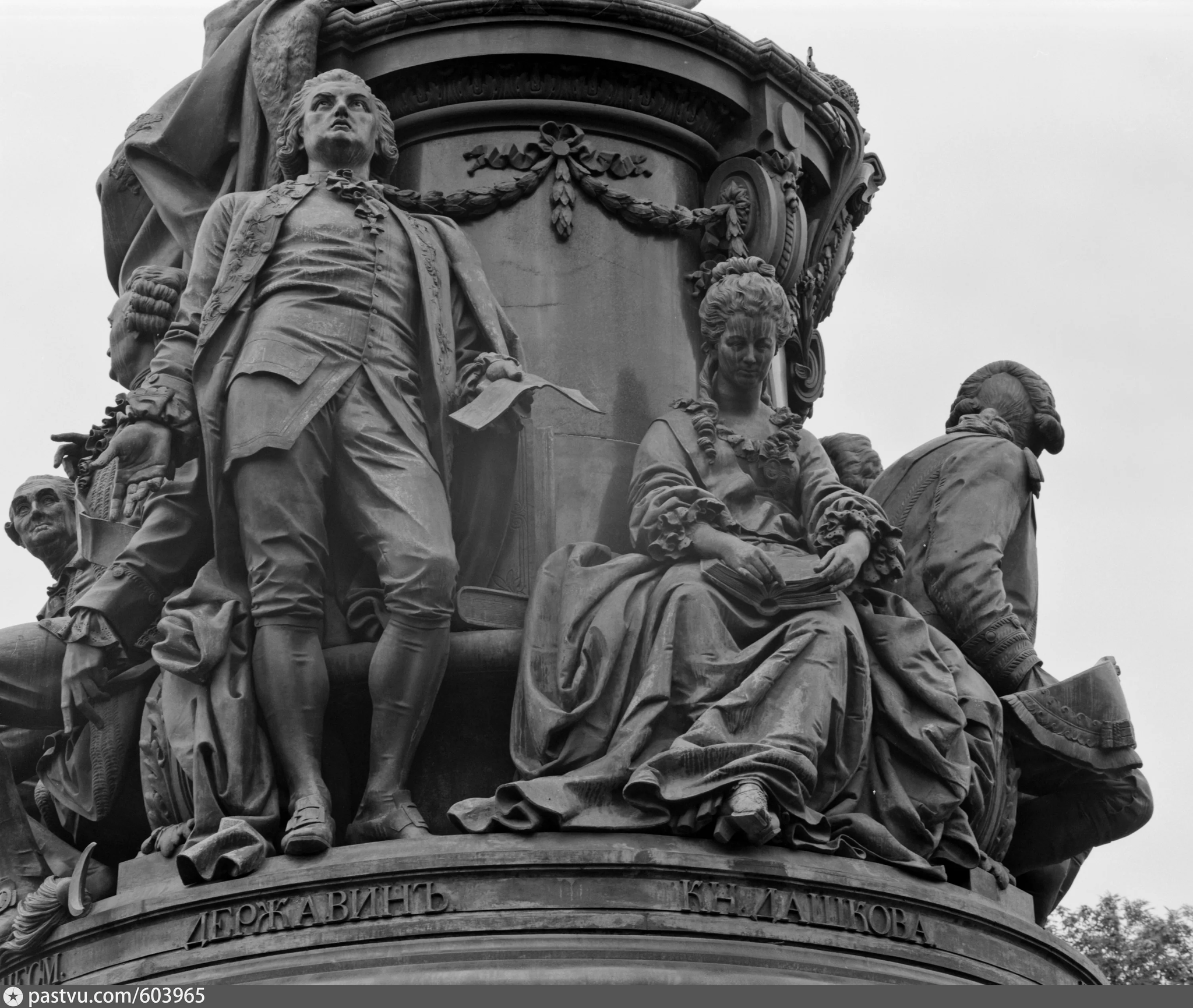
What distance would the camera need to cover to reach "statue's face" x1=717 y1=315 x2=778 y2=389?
47.4 feet

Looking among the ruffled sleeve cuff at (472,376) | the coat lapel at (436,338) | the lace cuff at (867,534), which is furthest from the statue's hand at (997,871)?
the ruffled sleeve cuff at (472,376)

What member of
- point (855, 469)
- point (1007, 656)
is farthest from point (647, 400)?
point (1007, 656)

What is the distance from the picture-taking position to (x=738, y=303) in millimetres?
14484

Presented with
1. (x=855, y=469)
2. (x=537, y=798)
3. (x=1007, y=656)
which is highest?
(x=855, y=469)

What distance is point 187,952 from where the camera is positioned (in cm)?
1270

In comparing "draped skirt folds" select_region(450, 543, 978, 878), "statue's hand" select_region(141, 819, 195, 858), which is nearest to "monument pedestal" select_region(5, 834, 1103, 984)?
"draped skirt folds" select_region(450, 543, 978, 878)

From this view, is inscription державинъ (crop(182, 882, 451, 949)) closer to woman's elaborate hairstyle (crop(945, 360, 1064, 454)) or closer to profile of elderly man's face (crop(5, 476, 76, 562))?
profile of elderly man's face (crop(5, 476, 76, 562))

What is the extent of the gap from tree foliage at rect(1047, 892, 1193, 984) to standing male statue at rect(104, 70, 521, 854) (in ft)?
55.2

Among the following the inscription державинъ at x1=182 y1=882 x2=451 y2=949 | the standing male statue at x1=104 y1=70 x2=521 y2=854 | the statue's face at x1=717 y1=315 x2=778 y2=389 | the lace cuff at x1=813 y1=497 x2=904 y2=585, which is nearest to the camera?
the inscription державинъ at x1=182 y1=882 x2=451 y2=949

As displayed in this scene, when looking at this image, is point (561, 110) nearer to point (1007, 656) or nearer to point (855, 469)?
point (855, 469)

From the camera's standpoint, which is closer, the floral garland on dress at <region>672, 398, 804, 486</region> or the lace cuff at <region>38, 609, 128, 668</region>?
the lace cuff at <region>38, 609, 128, 668</region>

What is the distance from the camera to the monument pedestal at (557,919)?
12.2 meters

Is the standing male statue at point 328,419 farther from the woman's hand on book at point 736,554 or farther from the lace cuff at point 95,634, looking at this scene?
the woman's hand on book at point 736,554

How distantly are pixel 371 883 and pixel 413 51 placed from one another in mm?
5107
